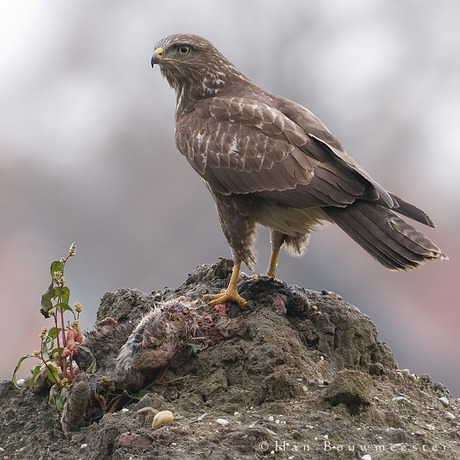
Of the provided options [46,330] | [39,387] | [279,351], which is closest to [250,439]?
[279,351]

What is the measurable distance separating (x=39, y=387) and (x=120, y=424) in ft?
5.06

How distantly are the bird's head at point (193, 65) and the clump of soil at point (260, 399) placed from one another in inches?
71.1

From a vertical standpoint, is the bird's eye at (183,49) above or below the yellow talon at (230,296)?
above

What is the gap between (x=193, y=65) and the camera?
7270 mm

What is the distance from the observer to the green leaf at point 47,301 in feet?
18.2

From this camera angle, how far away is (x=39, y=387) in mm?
6086

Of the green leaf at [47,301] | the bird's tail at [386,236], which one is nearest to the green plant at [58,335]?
the green leaf at [47,301]

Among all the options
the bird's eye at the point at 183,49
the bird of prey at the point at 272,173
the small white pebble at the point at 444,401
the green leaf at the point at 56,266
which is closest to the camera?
the green leaf at the point at 56,266

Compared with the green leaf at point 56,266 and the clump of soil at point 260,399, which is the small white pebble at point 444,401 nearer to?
the clump of soil at point 260,399

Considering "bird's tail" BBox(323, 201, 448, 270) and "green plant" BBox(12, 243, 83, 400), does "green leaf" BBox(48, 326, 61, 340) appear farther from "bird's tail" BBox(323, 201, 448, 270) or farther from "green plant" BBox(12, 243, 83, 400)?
"bird's tail" BBox(323, 201, 448, 270)

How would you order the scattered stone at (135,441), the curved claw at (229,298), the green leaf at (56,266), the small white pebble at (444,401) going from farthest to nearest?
the curved claw at (229,298) < the small white pebble at (444,401) < the green leaf at (56,266) < the scattered stone at (135,441)

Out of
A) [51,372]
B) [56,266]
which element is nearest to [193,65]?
[56,266]

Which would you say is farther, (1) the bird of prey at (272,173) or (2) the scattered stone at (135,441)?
(1) the bird of prey at (272,173)

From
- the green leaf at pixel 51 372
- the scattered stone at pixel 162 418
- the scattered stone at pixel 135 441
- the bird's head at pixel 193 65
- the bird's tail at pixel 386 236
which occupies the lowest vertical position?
the scattered stone at pixel 135 441
